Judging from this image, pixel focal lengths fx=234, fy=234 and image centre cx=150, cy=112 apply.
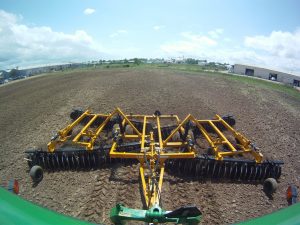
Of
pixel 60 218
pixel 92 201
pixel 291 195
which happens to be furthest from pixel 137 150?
pixel 60 218

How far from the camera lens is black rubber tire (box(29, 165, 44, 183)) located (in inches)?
201

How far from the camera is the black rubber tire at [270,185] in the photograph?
4.88 metres

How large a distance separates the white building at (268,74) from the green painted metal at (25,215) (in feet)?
130

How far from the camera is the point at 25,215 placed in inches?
44.0

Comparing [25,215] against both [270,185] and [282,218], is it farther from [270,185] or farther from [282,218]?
[270,185]

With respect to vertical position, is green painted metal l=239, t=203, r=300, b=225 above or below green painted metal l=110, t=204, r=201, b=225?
above

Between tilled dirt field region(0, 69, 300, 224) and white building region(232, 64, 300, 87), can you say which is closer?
tilled dirt field region(0, 69, 300, 224)

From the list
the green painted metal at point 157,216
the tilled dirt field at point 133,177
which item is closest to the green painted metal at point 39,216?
the green painted metal at point 157,216

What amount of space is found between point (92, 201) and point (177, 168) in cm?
212

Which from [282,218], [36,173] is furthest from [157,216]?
[36,173]

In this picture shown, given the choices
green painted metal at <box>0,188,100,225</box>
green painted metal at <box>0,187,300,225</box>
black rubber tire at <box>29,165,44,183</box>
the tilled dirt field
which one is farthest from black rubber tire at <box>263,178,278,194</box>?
black rubber tire at <box>29,165,44,183</box>

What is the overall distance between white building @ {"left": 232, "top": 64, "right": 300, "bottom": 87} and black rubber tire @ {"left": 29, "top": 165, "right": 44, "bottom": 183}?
37.7m

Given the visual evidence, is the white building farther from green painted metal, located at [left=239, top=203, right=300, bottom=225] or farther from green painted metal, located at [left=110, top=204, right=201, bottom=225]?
green painted metal, located at [left=239, top=203, right=300, bottom=225]

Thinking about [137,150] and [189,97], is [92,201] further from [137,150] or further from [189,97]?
[189,97]
